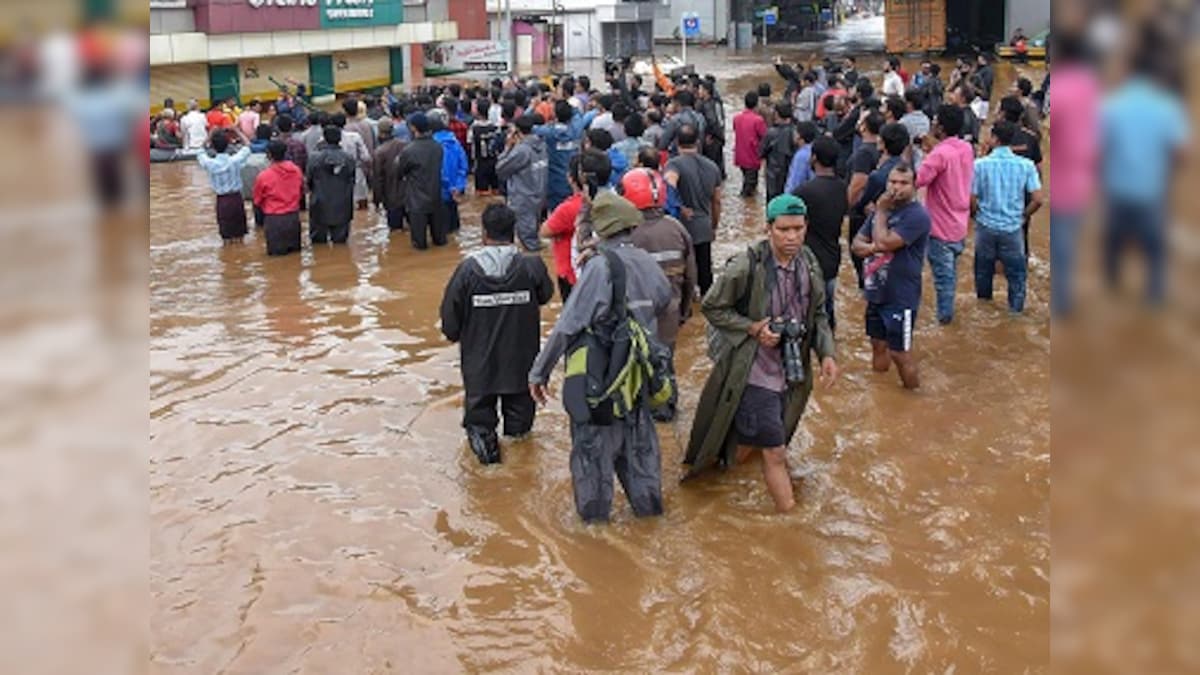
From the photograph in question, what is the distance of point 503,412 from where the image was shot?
19.8ft

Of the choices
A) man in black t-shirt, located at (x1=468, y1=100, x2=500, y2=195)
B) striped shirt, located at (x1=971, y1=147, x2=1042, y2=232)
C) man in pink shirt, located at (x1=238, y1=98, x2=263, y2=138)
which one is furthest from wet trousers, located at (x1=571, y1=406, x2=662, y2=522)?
man in pink shirt, located at (x1=238, y1=98, x2=263, y2=138)

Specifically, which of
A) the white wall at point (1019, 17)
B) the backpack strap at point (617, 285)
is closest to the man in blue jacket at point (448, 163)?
the backpack strap at point (617, 285)

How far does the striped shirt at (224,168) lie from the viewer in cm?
1062

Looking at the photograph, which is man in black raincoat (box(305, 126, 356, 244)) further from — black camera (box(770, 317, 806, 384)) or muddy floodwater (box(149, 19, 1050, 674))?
black camera (box(770, 317, 806, 384))

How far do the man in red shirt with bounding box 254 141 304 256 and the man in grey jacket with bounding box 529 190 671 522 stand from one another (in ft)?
20.4

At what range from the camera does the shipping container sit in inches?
1436

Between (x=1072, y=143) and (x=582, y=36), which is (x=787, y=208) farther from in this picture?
(x=582, y=36)

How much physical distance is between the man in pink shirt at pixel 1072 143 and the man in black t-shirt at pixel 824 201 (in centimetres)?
593

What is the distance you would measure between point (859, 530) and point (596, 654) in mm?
1488

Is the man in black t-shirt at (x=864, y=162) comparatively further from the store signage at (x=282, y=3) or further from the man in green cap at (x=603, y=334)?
the store signage at (x=282, y=3)

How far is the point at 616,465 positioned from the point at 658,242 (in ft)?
5.11

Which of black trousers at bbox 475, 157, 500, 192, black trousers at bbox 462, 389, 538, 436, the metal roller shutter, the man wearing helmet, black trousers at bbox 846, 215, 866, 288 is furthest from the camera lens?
the metal roller shutter

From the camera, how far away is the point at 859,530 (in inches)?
194

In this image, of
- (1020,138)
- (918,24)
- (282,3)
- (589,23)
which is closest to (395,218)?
(1020,138)
